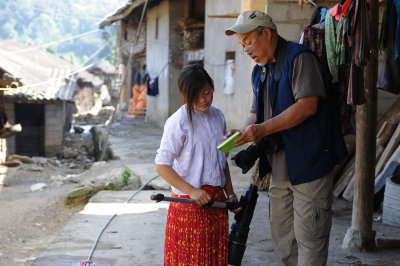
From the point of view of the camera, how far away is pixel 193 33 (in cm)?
1678

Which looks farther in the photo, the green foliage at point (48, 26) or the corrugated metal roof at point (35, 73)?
the green foliage at point (48, 26)

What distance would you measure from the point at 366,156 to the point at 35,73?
18188 mm

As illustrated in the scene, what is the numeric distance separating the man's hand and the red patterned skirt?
0.32 metres

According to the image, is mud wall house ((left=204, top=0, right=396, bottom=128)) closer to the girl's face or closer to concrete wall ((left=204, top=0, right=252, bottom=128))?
concrete wall ((left=204, top=0, right=252, bottom=128))

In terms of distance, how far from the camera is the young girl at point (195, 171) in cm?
274

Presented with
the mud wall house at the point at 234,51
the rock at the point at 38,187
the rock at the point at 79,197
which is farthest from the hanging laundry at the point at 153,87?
the rock at the point at 79,197

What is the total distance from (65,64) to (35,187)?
63.8 feet

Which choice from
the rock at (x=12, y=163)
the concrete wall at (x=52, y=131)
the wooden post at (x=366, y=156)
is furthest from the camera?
the concrete wall at (x=52, y=131)

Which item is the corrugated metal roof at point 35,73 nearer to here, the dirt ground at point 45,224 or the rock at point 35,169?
the rock at point 35,169

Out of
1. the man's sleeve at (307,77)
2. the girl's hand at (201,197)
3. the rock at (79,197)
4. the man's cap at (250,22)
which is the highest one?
the man's cap at (250,22)

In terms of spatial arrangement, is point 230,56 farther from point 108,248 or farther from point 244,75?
point 108,248

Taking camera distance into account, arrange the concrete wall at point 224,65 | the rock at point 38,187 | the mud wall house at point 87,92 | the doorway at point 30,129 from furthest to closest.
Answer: the mud wall house at point 87,92, the doorway at point 30,129, the concrete wall at point 224,65, the rock at point 38,187

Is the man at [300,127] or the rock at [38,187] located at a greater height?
the man at [300,127]

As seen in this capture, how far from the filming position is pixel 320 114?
287 centimetres
